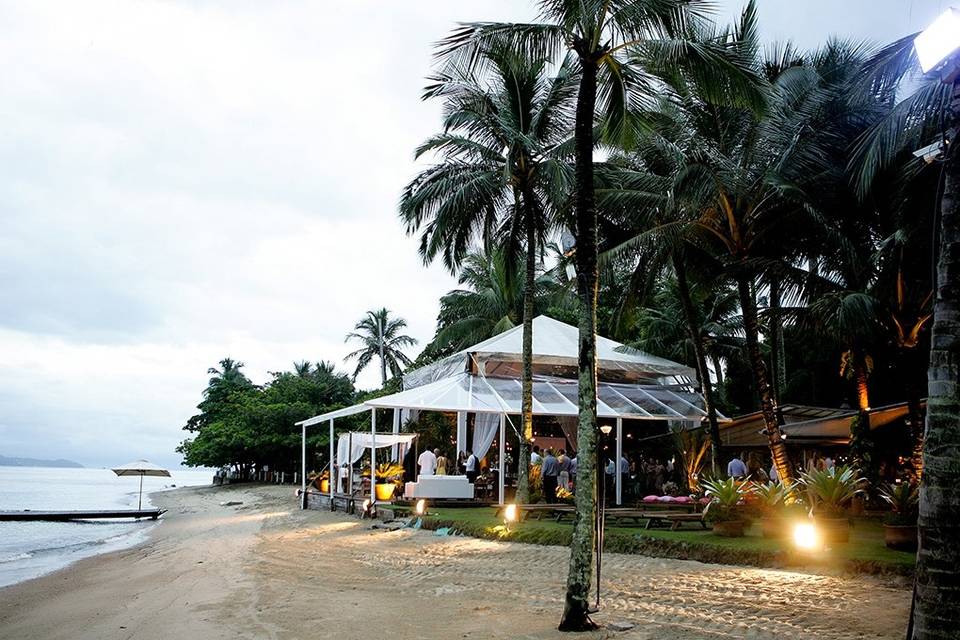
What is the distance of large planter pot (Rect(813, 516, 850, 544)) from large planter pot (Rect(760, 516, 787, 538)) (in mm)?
981

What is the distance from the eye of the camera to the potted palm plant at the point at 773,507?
36.1 feet

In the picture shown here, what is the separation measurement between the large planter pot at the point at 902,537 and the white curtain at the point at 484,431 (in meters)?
12.2

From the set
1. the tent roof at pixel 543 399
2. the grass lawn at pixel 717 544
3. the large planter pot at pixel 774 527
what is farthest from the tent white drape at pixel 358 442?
the large planter pot at pixel 774 527

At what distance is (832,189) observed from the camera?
17062 millimetres

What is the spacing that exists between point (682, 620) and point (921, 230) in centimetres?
857

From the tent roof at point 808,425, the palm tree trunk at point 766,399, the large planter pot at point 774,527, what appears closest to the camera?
the large planter pot at point 774,527

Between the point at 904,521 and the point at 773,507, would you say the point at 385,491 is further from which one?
the point at 904,521

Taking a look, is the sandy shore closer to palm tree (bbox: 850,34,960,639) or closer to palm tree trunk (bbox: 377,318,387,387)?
palm tree (bbox: 850,34,960,639)

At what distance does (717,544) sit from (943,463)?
6.33m

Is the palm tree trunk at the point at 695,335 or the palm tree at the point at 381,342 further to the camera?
the palm tree at the point at 381,342

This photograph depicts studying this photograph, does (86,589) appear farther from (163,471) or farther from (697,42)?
(163,471)

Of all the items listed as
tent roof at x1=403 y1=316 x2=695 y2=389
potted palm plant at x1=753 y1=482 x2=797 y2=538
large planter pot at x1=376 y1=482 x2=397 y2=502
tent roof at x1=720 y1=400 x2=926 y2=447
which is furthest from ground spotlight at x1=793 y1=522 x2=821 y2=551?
large planter pot at x1=376 y1=482 x2=397 y2=502

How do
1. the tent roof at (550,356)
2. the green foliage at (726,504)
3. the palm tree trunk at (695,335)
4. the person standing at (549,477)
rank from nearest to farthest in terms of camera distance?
1. the green foliage at (726,504)
2. the person standing at (549,477)
3. the palm tree trunk at (695,335)
4. the tent roof at (550,356)

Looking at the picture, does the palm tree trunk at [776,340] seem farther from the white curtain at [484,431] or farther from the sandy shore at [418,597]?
the sandy shore at [418,597]
